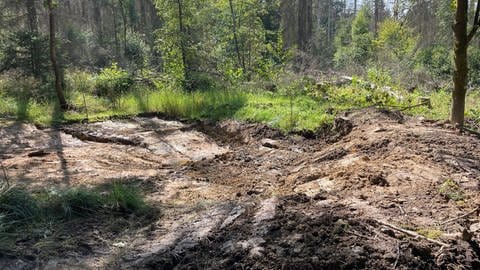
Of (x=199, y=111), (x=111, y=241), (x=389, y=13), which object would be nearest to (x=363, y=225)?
(x=111, y=241)

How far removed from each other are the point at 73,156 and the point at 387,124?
16.7 ft

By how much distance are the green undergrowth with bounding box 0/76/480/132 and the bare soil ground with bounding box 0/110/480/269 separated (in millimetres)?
1032

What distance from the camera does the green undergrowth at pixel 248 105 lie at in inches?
331

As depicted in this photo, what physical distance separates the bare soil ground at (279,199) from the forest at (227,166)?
0.7 inches

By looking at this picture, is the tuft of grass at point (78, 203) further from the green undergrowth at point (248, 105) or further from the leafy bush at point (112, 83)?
the leafy bush at point (112, 83)

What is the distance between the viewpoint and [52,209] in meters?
3.87

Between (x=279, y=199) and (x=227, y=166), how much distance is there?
2.76m

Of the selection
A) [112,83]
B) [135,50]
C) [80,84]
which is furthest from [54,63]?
[135,50]

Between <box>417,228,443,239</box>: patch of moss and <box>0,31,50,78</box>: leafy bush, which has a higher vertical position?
<box>0,31,50,78</box>: leafy bush

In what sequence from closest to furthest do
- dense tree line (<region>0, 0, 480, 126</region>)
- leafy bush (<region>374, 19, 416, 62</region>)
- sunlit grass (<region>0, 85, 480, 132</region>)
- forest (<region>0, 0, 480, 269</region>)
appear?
forest (<region>0, 0, 480, 269</region>) < sunlit grass (<region>0, 85, 480, 132</region>) < dense tree line (<region>0, 0, 480, 126</region>) < leafy bush (<region>374, 19, 416, 62</region>)

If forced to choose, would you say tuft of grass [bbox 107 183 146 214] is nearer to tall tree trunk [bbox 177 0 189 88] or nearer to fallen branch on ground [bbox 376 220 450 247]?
fallen branch on ground [bbox 376 220 450 247]

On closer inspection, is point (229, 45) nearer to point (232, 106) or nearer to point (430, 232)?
point (232, 106)

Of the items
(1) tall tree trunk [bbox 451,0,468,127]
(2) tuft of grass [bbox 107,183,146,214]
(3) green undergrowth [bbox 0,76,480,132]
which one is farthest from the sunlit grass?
(2) tuft of grass [bbox 107,183,146,214]

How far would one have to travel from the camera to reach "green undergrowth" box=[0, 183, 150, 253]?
3436 mm
